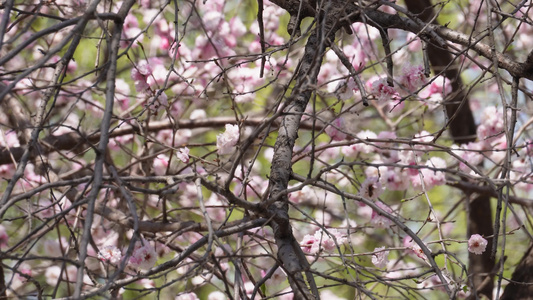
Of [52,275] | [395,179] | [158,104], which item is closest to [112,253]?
[158,104]

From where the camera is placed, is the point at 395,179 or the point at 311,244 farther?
the point at 395,179

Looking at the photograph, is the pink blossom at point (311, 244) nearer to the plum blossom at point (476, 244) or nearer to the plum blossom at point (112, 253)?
the plum blossom at point (476, 244)

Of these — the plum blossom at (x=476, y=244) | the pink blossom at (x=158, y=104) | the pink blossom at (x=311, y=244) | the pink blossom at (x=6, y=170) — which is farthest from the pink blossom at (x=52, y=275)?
the plum blossom at (x=476, y=244)

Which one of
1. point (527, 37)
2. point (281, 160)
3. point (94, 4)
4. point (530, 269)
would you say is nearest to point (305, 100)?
point (281, 160)

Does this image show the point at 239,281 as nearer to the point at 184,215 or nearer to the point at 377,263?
the point at 377,263

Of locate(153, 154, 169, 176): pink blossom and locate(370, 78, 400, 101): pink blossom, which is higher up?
locate(153, 154, 169, 176): pink blossom

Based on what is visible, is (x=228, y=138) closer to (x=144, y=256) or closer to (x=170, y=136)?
(x=144, y=256)

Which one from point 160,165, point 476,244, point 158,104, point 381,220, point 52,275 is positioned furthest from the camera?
point 52,275

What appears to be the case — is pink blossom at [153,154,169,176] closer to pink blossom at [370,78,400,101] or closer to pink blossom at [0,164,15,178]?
pink blossom at [0,164,15,178]

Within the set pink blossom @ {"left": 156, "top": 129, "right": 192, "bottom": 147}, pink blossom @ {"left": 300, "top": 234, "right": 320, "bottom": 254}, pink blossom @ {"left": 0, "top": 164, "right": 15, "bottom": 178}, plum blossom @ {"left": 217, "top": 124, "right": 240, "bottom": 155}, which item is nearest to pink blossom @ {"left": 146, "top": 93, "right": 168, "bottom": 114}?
plum blossom @ {"left": 217, "top": 124, "right": 240, "bottom": 155}

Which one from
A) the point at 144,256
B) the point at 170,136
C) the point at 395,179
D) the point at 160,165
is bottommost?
the point at 144,256

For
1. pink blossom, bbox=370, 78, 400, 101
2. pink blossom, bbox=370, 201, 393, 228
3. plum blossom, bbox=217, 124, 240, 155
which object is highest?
plum blossom, bbox=217, 124, 240, 155

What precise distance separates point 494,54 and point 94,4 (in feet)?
3.18

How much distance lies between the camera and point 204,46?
3383mm
